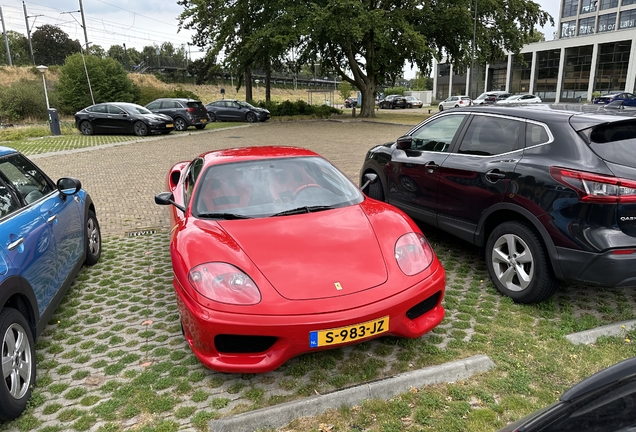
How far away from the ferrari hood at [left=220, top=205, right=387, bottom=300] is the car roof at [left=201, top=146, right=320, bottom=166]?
92 cm

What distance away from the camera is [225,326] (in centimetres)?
271

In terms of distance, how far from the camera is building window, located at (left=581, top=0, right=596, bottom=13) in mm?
65438

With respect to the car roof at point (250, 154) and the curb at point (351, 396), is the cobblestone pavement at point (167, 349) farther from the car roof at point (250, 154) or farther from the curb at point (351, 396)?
the car roof at point (250, 154)

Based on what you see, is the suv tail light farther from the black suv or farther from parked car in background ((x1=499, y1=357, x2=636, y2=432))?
parked car in background ((x1=499, y1=357, x2=636, y2=432))

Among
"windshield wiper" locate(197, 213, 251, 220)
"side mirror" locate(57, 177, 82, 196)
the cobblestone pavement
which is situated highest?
"side mirror" locate(57, 177, 82, 196)

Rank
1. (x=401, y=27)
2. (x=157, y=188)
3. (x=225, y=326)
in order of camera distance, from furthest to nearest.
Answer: (x=401, y=27) → (x=157, y=188) → (x=225, y=326)

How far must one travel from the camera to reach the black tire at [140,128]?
20.0 metres

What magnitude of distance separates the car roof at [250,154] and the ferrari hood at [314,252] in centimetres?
92

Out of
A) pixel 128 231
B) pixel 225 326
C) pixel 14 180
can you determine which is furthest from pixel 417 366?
pixel 128 231

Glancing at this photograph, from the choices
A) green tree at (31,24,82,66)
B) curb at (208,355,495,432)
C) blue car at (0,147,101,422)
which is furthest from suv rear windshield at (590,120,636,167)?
green tree at (31,24,82,66)

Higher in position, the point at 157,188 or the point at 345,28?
the point at 345,28

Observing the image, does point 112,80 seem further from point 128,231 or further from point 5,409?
point 5,409

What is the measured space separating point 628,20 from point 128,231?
74.6m

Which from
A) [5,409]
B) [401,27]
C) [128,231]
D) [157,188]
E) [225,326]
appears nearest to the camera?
[5,409]
